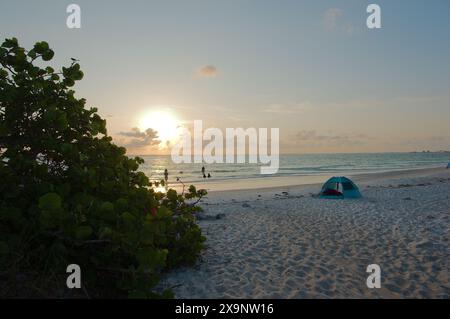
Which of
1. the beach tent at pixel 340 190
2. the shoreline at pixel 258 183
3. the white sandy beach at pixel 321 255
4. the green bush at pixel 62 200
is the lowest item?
the shoreline at pixel 258 183

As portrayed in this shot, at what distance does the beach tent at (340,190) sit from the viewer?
18.1m

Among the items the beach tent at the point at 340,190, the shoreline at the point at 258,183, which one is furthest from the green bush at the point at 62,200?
the shoreline at the point at 258,183

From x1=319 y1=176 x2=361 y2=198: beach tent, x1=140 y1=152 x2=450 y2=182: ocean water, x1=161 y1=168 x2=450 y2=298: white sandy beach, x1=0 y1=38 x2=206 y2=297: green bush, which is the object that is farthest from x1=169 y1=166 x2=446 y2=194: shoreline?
x1=0 y1=38 x2=206 y2=297: green bush

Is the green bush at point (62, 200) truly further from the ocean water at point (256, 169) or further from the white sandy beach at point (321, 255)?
the ocean water at point (256, 169)

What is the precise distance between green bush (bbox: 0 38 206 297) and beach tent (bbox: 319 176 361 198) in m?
14.5

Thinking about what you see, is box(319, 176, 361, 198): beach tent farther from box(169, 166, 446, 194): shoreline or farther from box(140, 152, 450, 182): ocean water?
box(140, 152, 450, 182): ocean water

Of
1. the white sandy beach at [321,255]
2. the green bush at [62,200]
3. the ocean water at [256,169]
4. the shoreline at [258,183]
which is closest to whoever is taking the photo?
the green bush at [62,200]

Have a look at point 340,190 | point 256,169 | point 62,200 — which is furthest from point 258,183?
point 62,200

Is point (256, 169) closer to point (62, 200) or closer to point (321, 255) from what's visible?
point (321, 255)

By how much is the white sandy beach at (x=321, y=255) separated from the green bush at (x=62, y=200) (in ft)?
4.92

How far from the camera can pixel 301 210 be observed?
14.8 metres

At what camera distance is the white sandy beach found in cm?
605

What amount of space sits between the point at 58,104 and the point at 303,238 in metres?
7.58
